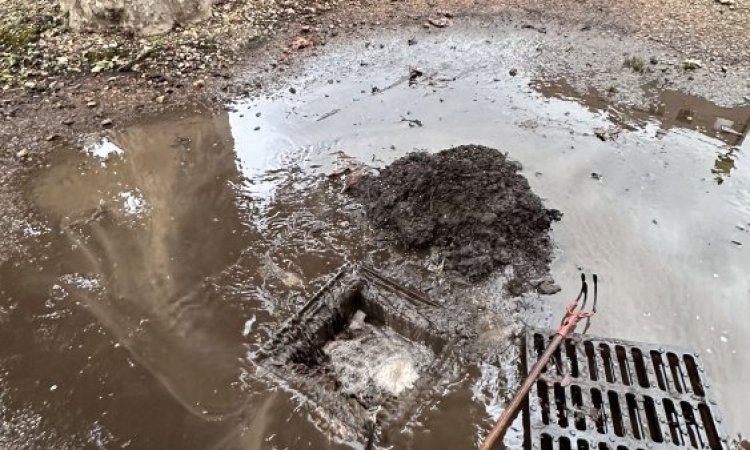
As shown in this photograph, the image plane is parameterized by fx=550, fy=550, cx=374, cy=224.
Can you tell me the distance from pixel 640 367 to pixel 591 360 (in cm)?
26

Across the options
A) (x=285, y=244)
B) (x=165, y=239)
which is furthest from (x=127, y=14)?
(x=285, y=244)

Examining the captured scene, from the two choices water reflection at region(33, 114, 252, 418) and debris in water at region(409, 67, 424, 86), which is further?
debris in water at region(409, 67, 424, 86)

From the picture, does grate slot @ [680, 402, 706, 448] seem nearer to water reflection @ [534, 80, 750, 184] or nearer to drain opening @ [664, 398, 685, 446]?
drain opening @ [664, 398, 685, 446]

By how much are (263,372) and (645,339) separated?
224 centimetres

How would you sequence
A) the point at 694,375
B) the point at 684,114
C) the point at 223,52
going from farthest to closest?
1. the point at 223,52
2. the point at 684,114
3. the point at 694,375

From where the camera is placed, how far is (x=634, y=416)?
9.41 ft

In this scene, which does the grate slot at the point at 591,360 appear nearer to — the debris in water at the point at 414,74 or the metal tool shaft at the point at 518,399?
the metal tool shaft at the point at 518,399

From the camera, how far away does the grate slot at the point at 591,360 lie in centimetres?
306

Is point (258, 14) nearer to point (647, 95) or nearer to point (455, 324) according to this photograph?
point (647, 95)

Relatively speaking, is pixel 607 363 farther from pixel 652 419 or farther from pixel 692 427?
pixel 692 427

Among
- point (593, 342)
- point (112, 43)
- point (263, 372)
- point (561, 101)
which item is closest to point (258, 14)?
point (112, 43)

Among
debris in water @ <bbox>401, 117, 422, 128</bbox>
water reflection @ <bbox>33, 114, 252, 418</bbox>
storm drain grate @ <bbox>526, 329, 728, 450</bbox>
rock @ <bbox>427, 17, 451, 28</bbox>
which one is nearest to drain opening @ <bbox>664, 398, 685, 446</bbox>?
storm drain grate @ <bbox>526, 329, 728, 450</bbox>

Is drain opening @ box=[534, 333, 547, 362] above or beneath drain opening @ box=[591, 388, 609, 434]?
above

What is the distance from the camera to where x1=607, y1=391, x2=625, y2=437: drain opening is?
2826 mm
